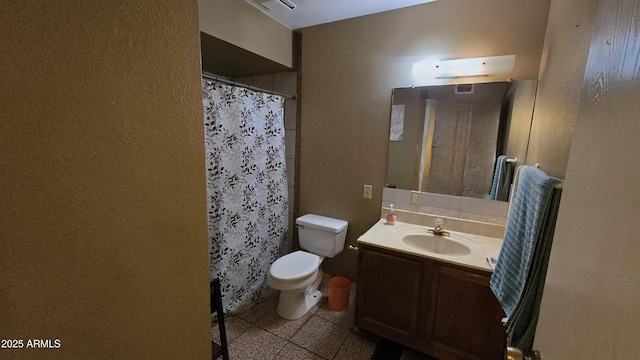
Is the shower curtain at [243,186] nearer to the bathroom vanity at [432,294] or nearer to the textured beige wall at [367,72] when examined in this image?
the textured beige wall at [367,72]

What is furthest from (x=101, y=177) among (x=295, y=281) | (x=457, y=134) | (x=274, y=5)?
(x=457, y=134)

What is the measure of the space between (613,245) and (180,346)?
1001mm

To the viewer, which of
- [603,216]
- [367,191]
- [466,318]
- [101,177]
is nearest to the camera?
[603,216]

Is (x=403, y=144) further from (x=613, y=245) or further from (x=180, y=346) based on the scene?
(x=180, y=346)

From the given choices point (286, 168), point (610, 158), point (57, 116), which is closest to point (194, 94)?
point (57, 116)

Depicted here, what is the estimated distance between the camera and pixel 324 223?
7.14ft

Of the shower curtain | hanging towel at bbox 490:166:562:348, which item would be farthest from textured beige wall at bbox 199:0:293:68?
hanging towel at bbox 490:166:562:348

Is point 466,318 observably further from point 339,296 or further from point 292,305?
point 292,305

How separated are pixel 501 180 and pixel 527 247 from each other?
2.97 feet

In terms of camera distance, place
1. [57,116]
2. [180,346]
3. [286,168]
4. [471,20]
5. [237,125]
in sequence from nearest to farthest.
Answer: [57,116]
[180,346]
[471,20]
[237,125]
[286,168]

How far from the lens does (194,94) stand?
2.26ft

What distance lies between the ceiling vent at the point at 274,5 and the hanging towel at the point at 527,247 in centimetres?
183

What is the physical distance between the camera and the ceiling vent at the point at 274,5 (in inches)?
69.9

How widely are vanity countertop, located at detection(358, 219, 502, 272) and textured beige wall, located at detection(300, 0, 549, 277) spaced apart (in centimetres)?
30
